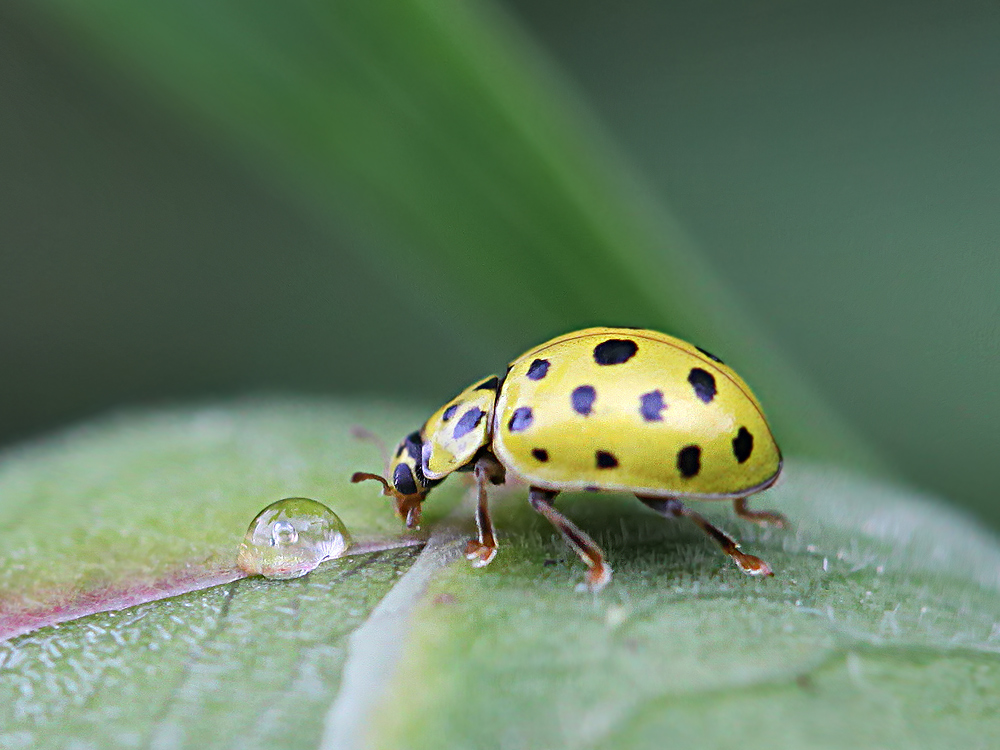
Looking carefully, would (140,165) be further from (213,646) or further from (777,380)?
(213,646)

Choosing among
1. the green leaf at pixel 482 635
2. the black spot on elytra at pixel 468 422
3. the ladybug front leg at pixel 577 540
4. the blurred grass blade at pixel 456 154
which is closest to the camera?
the green leaf at pixel 482 635

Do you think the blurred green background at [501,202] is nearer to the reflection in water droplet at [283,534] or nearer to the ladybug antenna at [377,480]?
the ladybug antenna at [377,480]

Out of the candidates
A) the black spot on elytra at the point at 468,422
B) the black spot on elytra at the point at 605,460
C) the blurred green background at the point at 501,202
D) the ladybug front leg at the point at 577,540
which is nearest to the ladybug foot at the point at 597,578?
the ladybug front leg at the point at 577,540

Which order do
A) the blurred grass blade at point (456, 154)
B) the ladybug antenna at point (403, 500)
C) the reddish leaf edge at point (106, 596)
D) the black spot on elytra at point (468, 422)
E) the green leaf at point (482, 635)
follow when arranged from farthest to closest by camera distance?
the blurred grass blade at point (456, 154) → the black spot on elytra at point (468, 422) → the ladybug antenna at point (403, 500) → the reddish leaf edge at point (106, 596) → the green leaf at point (482, 635)

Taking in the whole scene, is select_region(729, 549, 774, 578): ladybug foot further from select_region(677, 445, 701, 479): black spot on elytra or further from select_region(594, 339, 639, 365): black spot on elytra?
select_region(594, 339, 639, 365): black spot on elytra

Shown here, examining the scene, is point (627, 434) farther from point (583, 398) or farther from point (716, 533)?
point (716, 533)

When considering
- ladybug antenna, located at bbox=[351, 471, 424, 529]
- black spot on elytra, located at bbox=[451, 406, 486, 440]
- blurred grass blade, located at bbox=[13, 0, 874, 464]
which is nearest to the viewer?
ladybug antenna, located at bbox=[351, 471, 424, 529]

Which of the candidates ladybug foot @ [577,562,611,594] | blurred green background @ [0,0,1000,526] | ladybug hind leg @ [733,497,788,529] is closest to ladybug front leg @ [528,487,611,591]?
ladybug foot @ [577,562,611,594]
